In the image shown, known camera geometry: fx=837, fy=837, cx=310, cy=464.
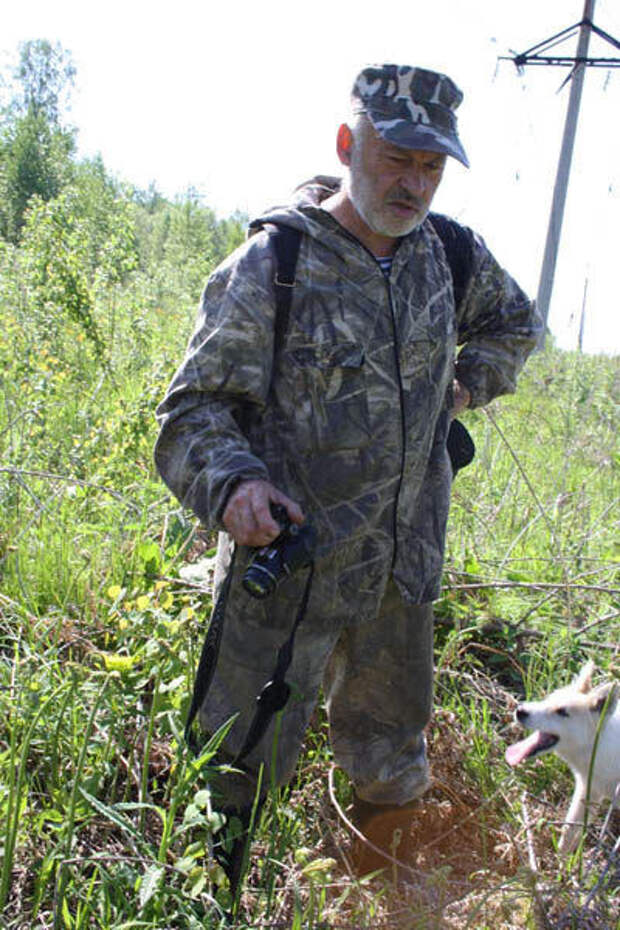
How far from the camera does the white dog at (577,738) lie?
2.84 m

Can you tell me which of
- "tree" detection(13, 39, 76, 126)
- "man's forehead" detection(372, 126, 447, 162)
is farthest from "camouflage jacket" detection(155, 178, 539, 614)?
"tree" detection(13, 39, 76, 126)

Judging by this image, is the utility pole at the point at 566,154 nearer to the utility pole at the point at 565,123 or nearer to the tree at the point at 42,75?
the utility pole at the point at 565,123

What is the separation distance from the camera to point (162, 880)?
6.30 ft

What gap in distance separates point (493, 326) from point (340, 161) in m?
0.85

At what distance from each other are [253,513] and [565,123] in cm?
1003

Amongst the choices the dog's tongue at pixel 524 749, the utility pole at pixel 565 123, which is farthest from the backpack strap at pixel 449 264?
the utility pole at pixel 565 123

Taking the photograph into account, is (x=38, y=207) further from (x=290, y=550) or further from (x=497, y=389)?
(x=290, y=550)

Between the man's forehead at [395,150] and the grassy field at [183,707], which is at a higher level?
the man's forehead at [395,150]

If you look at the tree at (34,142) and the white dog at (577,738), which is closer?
the white dog at (577,738)

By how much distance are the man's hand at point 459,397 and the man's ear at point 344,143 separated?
818 millimetres

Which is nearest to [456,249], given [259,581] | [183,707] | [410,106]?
[410,106]

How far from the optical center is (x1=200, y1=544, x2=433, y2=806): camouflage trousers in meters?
2.35

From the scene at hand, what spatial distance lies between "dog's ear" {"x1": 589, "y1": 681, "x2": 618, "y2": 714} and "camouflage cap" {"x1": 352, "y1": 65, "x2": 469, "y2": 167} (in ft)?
5.53

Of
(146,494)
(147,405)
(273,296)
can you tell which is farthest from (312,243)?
(147,405)
